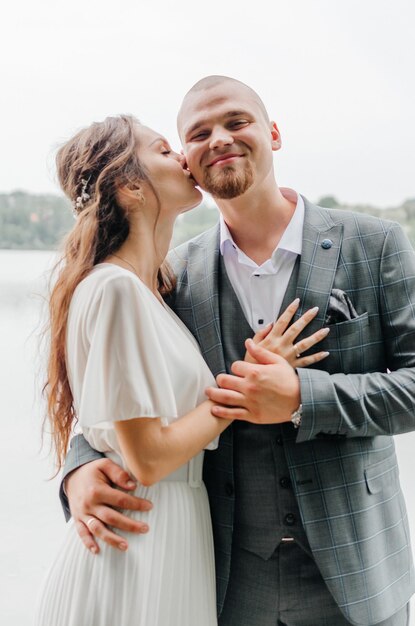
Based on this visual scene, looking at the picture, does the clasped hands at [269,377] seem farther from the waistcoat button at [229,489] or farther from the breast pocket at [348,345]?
the waistcoat button at [229,489]

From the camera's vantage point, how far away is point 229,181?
61.4 inches

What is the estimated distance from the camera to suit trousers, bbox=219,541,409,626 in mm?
1494

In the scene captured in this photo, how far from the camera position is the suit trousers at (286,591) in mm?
1494

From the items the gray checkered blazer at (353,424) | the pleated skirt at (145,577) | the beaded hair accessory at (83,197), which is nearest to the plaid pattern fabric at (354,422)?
the gray checkered blazer at (353,424)

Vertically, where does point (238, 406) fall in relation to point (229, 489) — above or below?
above

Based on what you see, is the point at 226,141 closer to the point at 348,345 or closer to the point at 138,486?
the point at 348,345

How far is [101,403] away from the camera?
4.19 ft

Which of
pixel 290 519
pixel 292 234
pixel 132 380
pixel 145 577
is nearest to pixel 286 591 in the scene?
pixel 290 519

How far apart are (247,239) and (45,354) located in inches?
20.4

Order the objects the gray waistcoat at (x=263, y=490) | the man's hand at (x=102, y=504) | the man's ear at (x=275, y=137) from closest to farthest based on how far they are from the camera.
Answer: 1. the man's hand at (x=102, y=504)
2. the gray waistcoat at (x=263, y=490)
3. the man's ear at (x=275, y=137)

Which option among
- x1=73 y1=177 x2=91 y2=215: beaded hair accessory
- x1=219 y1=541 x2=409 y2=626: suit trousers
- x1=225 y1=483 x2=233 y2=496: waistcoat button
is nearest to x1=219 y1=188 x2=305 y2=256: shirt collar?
x1=73 y1=177 x2=91 y2=215: beaded hair accessory

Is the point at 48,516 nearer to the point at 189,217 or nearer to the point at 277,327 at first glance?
the point at 189,217

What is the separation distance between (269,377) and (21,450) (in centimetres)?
154

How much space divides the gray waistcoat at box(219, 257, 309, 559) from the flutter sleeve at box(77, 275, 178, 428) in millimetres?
267
